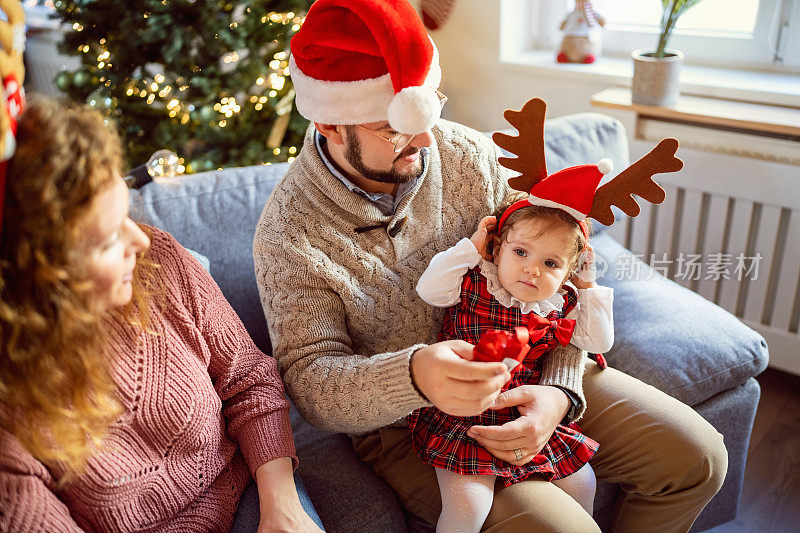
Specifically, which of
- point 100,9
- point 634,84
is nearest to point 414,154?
point 634,84

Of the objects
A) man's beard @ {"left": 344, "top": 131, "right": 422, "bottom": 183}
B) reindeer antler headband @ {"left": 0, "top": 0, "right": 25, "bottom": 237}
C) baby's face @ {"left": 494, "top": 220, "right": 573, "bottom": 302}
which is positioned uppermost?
reindeer antler headband @ {"left": 0, "top": 0, "right": 25, "bottom": 237}

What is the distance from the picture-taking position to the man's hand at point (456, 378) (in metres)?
1.03

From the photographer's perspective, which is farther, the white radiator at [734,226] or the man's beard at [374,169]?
the white radiator at [734,226]

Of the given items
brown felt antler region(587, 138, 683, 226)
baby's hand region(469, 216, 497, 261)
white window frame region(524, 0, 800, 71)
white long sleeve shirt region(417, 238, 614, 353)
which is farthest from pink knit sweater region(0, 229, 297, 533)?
white window frame region(524, 0, 800, 71)

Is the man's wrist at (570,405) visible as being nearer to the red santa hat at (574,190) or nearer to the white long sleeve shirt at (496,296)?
the white long sleeve shirt at (496,296)

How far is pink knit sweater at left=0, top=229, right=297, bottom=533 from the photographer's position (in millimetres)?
898

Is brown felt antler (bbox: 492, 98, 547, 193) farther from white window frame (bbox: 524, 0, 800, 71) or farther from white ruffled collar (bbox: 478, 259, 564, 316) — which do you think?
white window frame (bbox: 524, 0, 800, 71)

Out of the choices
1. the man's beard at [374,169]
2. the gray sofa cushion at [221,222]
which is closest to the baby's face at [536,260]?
the man's beard at [374,169]

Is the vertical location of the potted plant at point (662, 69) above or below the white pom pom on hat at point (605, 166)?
above

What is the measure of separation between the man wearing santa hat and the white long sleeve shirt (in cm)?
6

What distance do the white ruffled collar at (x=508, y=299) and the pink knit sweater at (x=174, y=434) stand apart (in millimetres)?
450

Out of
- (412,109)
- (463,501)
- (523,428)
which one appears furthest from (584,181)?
(463,501)

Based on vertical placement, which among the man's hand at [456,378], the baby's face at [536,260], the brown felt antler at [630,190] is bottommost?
the man's hand at [456,378]

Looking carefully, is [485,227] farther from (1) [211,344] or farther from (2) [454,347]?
(1) [211,344]
